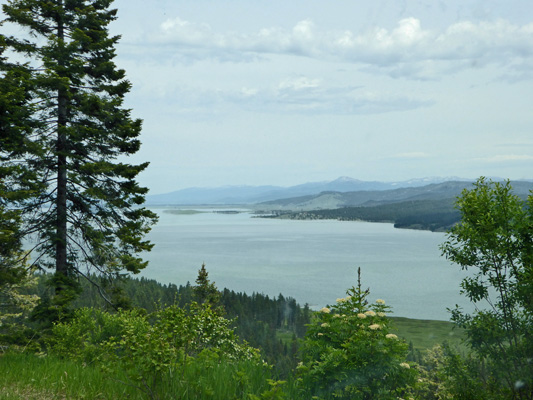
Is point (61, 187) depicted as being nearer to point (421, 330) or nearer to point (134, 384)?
point (134, 384)

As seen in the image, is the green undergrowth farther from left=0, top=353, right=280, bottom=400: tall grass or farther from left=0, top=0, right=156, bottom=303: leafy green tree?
left=0, top=353, right=280, bottom=400: tall grass

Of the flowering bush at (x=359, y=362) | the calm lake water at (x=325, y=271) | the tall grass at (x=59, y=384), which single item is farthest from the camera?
the calm lake water at (x=325, y=271)

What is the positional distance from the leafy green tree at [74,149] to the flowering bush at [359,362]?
40.2 feet

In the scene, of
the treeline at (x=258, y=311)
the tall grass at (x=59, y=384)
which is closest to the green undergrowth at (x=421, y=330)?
the treeline at (x=258, y=311)

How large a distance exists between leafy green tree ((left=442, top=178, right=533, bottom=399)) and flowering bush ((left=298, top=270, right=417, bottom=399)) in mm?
9142

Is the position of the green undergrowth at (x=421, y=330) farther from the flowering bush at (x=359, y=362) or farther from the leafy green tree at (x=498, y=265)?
the flowering bush at (x=359, y=362)

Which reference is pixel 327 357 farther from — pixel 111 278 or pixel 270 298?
pixel 270 298

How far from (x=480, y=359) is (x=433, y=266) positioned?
422 feet

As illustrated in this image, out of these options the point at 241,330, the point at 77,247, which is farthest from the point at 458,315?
the point at 241,330

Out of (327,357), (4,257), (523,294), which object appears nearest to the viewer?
(327,357)

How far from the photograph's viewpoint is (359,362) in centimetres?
624

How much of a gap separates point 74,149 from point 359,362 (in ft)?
50.4

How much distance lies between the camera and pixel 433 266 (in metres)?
134

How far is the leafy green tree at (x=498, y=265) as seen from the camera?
14.0 meters
